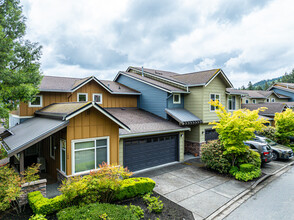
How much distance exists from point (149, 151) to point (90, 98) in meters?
6.90

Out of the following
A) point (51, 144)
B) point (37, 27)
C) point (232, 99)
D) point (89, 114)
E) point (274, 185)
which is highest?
point (37, 27)

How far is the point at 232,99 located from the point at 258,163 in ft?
31.8

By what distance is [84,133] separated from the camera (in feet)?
29.2

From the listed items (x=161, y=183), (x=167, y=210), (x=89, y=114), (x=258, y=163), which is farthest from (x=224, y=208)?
(x=89, y=114)

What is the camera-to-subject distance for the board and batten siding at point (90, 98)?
12461 millimetres

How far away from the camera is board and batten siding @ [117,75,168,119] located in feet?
52.5

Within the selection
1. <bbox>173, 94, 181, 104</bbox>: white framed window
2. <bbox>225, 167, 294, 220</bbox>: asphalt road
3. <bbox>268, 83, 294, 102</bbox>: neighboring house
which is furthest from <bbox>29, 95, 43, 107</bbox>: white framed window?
<bbox>268, 83, 294, 102</bbox>: neighboring house

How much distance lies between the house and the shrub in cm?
258

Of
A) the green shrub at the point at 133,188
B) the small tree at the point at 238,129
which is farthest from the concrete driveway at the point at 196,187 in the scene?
the small tree at the point at 238,129

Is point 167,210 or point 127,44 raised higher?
point 127,44

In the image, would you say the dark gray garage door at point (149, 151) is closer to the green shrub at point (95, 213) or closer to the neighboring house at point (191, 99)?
the neighboring house at point (191, 99)

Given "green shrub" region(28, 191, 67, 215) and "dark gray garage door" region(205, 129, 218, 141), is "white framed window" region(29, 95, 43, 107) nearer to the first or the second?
"green shrub" region(28, 191, 67, 215)

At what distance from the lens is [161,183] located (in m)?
10.2

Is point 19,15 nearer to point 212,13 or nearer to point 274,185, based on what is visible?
point 212,13
